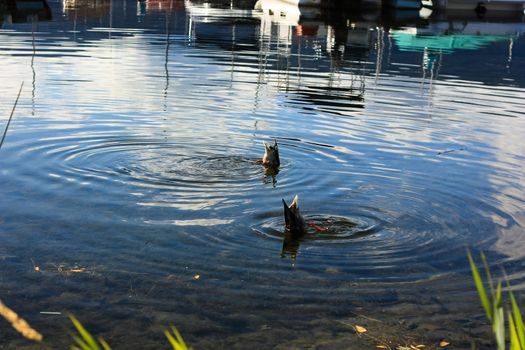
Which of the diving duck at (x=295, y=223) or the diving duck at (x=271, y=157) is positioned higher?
the diving duck at (x=271, y=157)

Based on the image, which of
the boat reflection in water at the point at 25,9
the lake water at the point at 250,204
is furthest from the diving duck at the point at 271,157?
the boat reflection in water at the point at 25,9

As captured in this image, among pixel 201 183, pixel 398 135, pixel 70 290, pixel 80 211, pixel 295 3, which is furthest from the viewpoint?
pixel 295 3

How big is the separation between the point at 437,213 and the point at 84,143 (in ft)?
27.2

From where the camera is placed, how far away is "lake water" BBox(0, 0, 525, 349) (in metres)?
8.06

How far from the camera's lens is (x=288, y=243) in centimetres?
1059

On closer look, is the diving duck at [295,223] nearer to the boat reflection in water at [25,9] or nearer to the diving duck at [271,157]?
the diving duck at [271,157]

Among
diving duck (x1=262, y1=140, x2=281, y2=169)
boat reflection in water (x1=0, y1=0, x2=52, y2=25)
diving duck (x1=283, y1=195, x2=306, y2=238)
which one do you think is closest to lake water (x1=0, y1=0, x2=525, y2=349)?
diving duck (x1=283, y1=195, x2=306, y2=238)

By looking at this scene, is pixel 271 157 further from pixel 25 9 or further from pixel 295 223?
pixel 25 9

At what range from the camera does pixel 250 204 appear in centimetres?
1251

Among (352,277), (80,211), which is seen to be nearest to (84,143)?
(80,211)

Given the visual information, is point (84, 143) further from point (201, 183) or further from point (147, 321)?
point (147, 321)

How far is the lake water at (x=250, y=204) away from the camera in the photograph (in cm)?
806

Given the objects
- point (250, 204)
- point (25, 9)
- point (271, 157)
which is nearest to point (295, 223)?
point (250, 204)

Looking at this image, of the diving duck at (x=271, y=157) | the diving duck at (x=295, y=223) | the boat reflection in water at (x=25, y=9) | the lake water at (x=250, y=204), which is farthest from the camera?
the boat reflection in water at (x=25, y=9)
